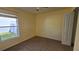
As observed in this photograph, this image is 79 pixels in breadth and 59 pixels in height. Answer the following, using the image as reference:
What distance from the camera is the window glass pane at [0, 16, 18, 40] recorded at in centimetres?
266

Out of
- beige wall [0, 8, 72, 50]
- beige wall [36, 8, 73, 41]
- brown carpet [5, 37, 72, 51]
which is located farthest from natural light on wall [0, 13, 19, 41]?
beige wall [36, 8, 73, 41]

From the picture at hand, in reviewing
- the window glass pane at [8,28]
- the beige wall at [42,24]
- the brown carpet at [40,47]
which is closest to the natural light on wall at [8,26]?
the window glass pane at [8,28]

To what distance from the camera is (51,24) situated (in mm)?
4590

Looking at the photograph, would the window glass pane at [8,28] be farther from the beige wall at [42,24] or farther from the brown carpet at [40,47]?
the brown carpet at [40,47]

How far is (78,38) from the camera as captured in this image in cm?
84

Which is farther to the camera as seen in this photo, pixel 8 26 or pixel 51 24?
pixel 51 24

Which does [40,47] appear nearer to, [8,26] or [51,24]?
[8,26]

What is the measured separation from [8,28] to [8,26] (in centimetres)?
10

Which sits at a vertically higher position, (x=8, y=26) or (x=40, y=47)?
(x=8, y=26)

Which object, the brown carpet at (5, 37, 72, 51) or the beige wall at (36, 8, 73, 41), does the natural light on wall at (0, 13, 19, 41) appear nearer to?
the brown carpet at (5, 37, 72, 51)

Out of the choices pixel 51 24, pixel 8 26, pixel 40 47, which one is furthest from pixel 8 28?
pixel 51 24
